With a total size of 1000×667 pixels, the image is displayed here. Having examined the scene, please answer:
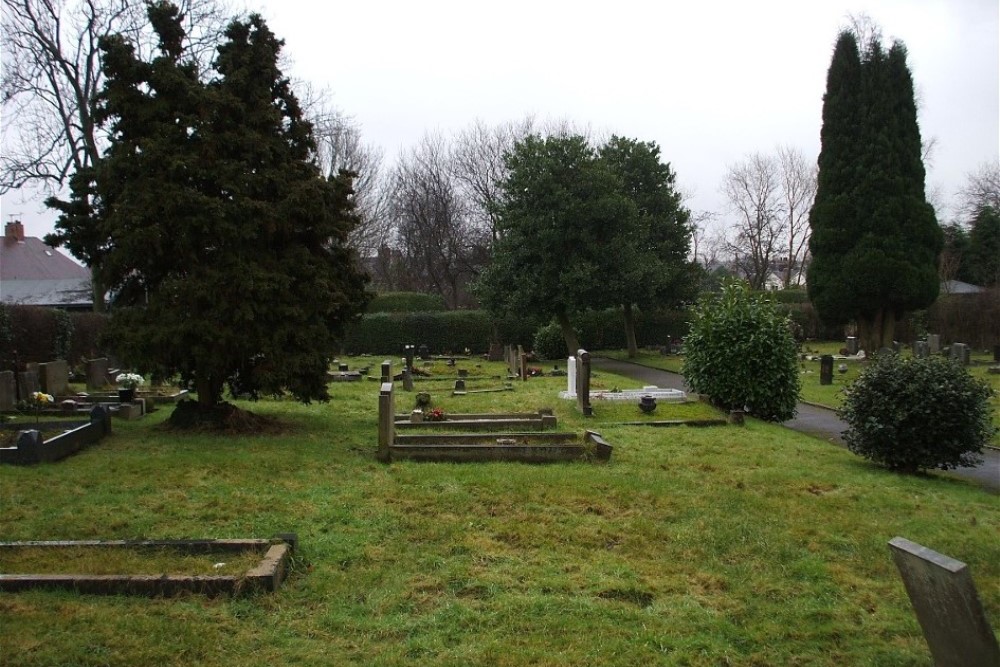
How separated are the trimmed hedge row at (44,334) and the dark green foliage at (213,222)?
946cm

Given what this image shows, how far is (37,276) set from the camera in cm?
4581

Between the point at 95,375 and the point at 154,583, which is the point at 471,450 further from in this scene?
the point at 95,375

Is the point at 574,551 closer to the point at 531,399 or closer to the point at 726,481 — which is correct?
the point at 726,481

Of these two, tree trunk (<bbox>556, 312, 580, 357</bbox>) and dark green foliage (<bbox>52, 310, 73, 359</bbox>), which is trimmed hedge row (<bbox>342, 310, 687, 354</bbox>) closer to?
tree trunk (<bbox>556, 312, 580, 357</bbox>)

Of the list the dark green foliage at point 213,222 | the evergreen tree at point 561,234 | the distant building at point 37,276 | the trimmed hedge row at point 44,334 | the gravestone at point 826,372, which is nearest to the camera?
the dark green foliage at point 213,222

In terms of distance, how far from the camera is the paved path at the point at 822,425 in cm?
1072

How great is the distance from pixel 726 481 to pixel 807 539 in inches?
89.4

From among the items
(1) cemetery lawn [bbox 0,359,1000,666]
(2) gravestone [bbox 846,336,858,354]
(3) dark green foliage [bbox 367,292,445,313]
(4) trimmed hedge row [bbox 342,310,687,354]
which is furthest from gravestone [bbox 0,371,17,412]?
(2) gravestone [bbox 846,336,858,354]

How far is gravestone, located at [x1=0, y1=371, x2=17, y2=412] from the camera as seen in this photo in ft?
44.3

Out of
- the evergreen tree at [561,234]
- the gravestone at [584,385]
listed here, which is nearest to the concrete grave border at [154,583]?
the gravestone at [584,385]

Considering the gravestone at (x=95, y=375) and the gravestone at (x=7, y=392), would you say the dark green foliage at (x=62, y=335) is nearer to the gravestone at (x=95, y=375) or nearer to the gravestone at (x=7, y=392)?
the gravestone at (x=95, y=375)

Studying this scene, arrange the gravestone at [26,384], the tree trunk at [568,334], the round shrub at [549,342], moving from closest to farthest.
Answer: the gravestone at [26,384] → the tree trunk at [568,334] → the round shrub at [549,342]

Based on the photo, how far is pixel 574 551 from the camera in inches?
245

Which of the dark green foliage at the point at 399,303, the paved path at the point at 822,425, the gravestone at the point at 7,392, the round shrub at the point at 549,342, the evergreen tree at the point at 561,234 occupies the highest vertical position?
the evergreen tree at the point at 561,234
